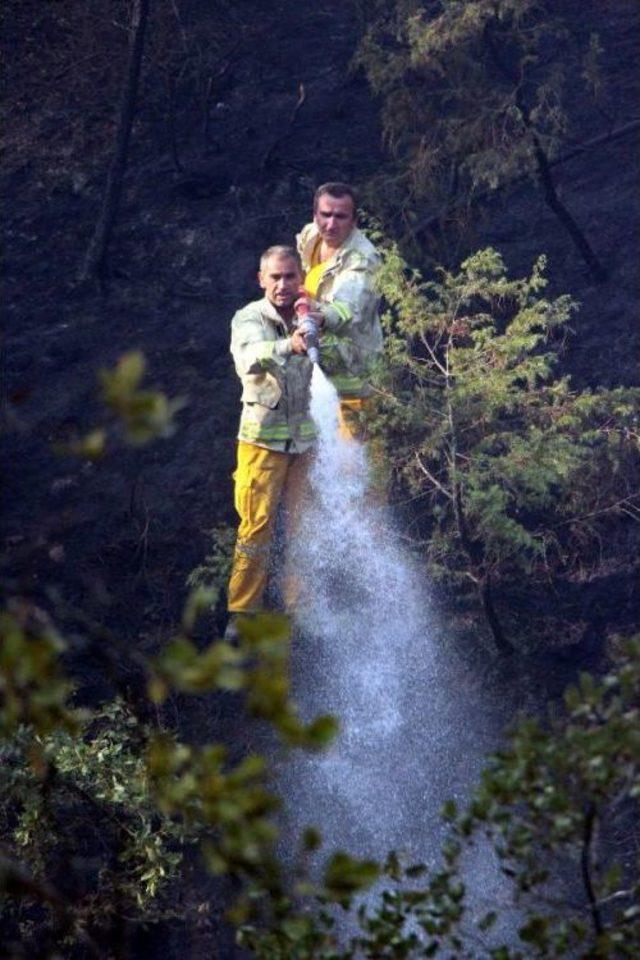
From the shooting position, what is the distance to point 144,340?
1001cm

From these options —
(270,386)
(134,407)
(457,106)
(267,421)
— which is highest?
(134,407)

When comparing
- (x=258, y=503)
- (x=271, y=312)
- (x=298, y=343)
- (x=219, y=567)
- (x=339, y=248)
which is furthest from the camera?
(x=219, y=567)

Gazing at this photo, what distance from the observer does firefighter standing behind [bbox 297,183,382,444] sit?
7.34 metres

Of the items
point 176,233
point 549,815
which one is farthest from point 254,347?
point 549,815

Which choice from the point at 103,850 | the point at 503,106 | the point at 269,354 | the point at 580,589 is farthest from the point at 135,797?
the point at 503,106

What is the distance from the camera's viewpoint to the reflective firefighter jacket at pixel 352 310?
286 inches

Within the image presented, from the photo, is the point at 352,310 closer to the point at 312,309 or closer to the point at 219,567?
the point at 312,309

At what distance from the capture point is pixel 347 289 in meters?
7.31

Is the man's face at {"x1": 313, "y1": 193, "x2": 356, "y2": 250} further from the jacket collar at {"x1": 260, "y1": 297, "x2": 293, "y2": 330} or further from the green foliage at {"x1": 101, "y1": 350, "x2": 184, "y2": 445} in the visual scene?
the green foliage at {"x1": 101, "y1": 350, "x2": 184, "y2": 445}

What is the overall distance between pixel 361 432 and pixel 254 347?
34.0 inches

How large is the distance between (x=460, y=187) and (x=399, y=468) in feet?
10.3

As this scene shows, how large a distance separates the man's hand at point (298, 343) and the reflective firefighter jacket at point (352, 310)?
→ 344mm

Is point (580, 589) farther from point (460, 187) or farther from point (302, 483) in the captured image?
point (460, 187)

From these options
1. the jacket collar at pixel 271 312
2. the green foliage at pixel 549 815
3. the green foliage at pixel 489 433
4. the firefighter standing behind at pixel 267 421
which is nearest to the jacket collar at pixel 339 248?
the green foliage at pixel 489 433
